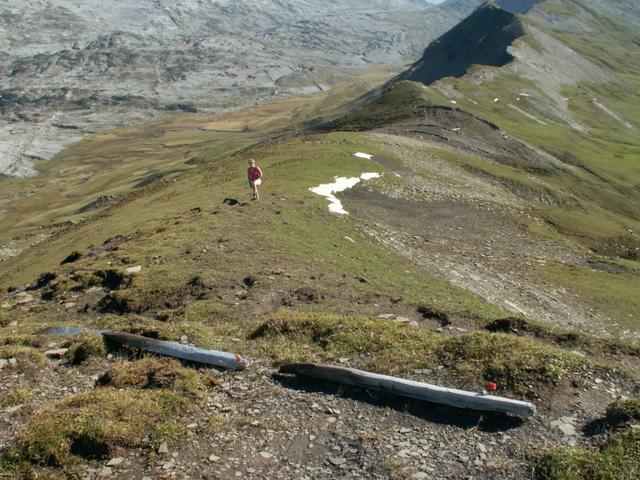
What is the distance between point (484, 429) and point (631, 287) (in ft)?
98.8

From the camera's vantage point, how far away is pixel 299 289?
24.1 m

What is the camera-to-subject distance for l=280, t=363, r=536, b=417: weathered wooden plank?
12.8m

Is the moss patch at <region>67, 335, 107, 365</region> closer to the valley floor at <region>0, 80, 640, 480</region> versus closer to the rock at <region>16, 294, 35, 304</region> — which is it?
the valley floor at <region>0, 80, 640, 480</region>

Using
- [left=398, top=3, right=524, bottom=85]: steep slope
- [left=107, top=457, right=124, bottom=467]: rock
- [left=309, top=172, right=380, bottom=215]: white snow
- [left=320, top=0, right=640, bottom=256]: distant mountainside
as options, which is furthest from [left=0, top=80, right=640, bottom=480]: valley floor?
[left=398, top=3, right=524, bottom=85]: steep slope

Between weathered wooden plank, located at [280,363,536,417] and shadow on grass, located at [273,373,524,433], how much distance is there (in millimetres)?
126

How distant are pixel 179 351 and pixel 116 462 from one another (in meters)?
4.90

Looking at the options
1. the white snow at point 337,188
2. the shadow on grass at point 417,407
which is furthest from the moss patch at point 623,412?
the white snow at point 337,188

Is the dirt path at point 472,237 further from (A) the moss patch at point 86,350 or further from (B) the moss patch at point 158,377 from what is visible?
(A) the moss patch at point 86,350

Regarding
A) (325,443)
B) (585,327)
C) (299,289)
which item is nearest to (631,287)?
(585,327)

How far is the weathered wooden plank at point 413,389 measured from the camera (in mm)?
12844

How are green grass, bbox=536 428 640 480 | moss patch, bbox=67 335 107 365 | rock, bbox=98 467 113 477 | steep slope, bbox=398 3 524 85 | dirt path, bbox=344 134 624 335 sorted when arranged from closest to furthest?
green grass, bbox=536 428 640 480 → rock, bbox=98 467 113 477 → moss patch, bbox=67 335 107 365 → dirt path, bbox=344 134 624 335 → steep slope, bbox=398 3 524 85

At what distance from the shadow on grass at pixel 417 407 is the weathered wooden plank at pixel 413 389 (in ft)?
0.41

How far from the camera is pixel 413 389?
1378 centimetres

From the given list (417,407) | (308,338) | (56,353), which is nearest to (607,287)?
(308,338)
